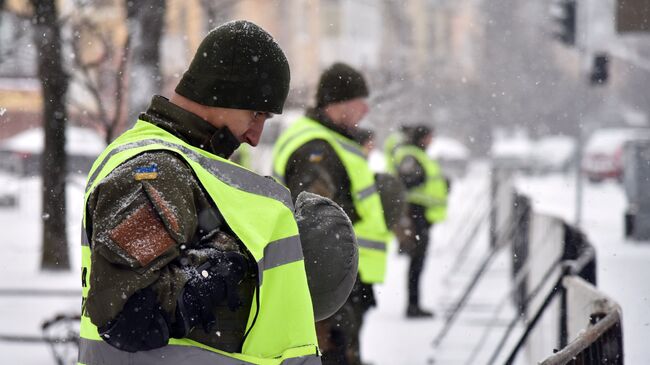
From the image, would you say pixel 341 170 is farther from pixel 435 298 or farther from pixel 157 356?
pixel 435 298

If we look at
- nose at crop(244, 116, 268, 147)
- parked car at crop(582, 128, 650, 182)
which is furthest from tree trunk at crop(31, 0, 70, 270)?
parked car at crop(582, 128, 650, 182)

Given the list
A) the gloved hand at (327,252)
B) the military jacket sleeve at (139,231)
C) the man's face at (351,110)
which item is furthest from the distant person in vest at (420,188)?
the military jacket sleeve at (139,231)

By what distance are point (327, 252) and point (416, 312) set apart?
791 cm

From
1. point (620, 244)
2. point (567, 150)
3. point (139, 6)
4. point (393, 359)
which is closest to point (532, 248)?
point (393, 359)

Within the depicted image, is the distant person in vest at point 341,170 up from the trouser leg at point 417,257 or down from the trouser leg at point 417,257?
up

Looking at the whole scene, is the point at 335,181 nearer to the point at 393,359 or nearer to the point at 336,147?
the point at 336,147

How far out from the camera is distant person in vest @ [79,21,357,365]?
2588 mm

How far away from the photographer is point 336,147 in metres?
5.69

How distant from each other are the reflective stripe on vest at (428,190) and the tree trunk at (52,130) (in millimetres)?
3360

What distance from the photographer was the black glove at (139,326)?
257 cm

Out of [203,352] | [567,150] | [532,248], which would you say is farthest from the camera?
[567,150]

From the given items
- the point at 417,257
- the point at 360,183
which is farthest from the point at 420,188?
the point at 360,183

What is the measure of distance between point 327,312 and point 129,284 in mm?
684

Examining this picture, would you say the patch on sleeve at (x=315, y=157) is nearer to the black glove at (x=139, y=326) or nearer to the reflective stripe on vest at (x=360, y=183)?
the reflective stripe on vest at (x=360, y=183)
